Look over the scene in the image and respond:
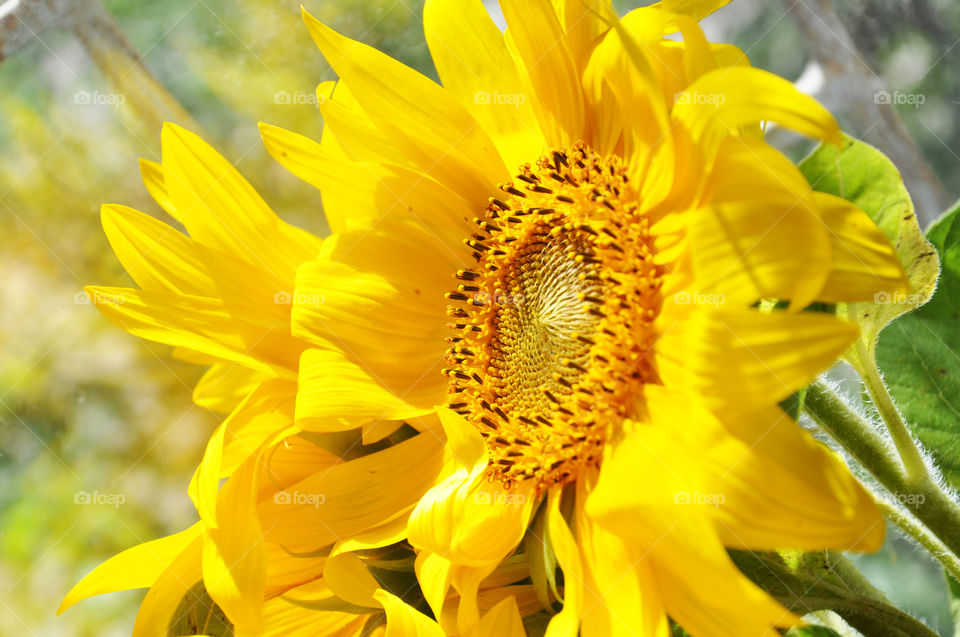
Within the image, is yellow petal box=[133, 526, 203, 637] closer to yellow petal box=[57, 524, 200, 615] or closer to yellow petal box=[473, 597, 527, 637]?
yellow petal box=[57, 524, 200, 615]

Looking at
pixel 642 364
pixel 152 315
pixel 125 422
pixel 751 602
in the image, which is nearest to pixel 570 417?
pixel 642 364

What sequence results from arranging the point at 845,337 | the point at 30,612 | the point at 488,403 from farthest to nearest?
the point at 30,612
the point at 488,403
the point at 845,337

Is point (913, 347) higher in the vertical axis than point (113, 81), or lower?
lower

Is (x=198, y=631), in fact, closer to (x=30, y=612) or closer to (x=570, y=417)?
(x=570, y=417)

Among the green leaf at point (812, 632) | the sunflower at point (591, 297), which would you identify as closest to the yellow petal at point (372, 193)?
the sunflower at point (591, 297)

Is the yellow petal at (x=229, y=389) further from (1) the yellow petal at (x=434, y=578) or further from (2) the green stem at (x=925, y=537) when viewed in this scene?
(2) the green stem at (x=925, y=537)

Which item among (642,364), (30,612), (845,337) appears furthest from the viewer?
(30,612)

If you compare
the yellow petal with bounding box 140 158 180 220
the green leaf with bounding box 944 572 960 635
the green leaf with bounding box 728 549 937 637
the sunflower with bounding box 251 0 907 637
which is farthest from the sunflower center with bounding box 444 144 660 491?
the green leaf with bounding box 944 572 960 635
